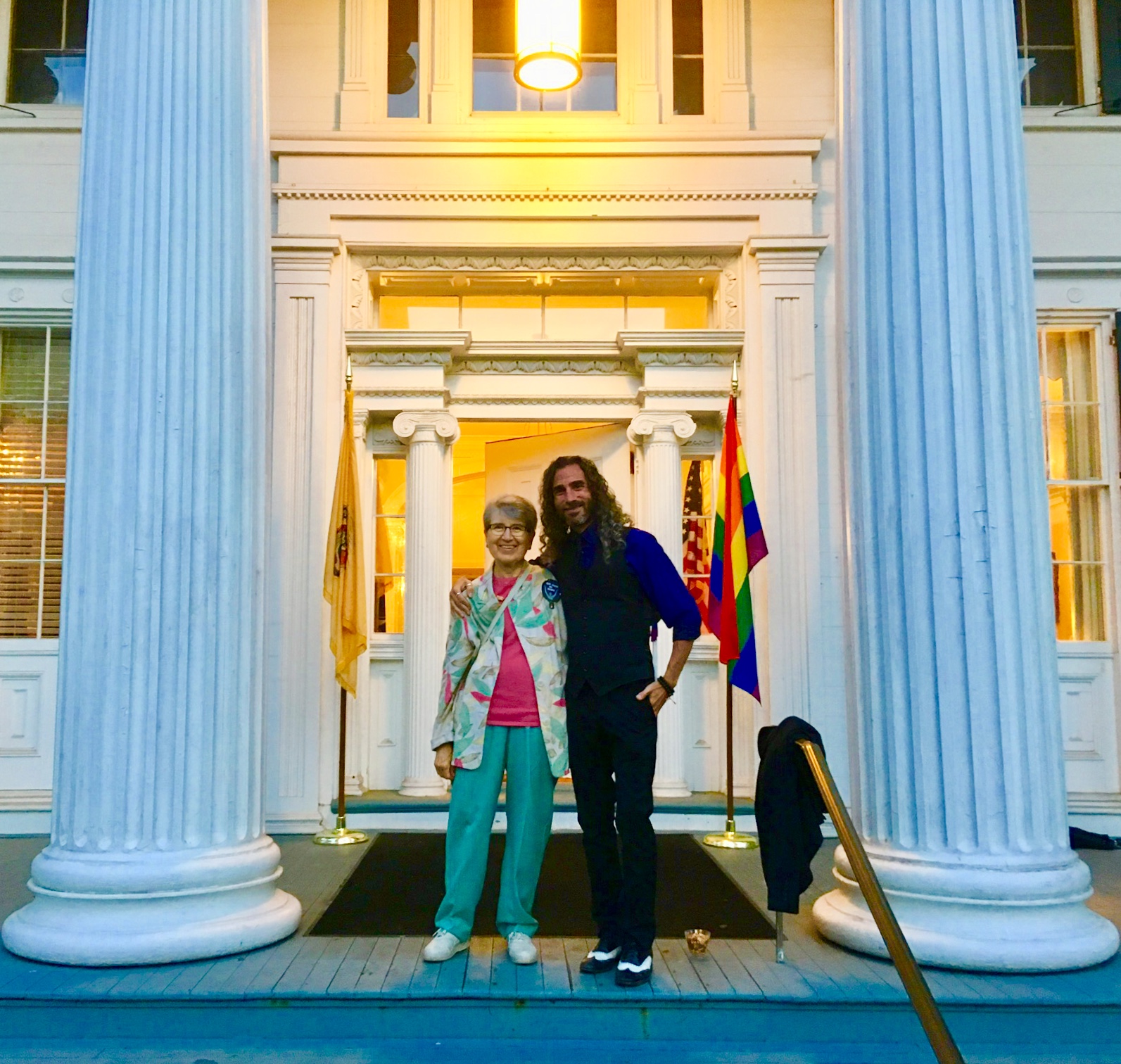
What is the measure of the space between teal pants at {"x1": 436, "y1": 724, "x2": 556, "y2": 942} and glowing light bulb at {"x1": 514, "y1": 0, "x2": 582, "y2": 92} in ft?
13.1

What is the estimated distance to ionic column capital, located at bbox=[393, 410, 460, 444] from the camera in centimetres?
682

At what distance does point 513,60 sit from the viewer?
714 centimetres

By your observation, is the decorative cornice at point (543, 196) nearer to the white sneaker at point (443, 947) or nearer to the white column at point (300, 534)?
the white column at point (300, 534)

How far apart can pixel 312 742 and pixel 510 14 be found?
193 inches

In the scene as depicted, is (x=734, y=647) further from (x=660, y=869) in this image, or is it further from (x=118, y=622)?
(x=118, y=622)

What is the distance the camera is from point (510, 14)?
7168mm

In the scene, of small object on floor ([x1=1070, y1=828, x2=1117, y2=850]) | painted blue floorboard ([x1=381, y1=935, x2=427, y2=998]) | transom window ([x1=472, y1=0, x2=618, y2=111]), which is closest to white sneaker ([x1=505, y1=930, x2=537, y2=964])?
painted blue floorboard ([x1=381, y1=935, x2=427, y2=998])

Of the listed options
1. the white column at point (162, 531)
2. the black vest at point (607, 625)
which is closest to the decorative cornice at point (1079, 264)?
the black vest at point (607, 625)

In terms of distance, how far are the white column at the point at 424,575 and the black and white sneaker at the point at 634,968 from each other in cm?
323

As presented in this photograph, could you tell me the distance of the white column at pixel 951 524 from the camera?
11.9 feet

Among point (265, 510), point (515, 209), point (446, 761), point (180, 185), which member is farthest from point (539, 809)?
point (515, 209)

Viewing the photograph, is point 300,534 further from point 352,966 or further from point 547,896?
point 352,966

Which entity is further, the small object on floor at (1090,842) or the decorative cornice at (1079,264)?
the decorative cornice at (1079,264)

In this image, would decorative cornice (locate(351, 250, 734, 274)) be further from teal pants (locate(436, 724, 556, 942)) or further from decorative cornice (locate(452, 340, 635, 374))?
teal pants (locate(436, 724, 556, 942))
